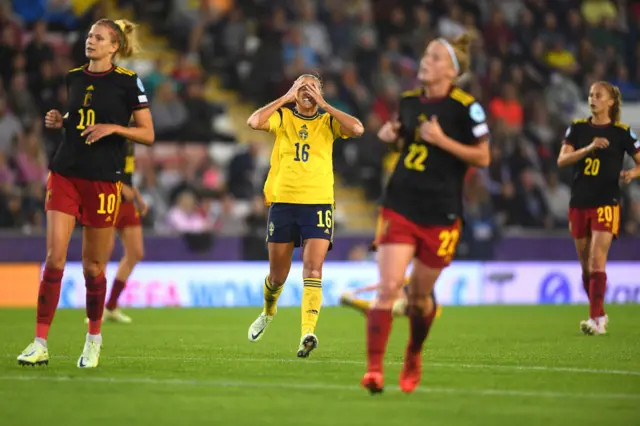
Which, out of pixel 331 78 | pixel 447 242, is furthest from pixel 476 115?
pixel 331 78

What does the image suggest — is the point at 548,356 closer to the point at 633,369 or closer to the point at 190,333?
the point at 633,369

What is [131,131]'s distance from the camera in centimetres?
938

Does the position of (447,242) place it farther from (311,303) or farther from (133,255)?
(133,255)

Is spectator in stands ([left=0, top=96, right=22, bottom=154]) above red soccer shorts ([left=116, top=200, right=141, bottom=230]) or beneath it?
above

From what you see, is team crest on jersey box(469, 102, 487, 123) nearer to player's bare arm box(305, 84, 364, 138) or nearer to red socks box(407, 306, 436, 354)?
red socks box(407, 306, 436, 354)

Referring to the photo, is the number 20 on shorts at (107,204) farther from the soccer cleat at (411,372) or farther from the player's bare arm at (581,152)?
the player's bare arm at (581,152)

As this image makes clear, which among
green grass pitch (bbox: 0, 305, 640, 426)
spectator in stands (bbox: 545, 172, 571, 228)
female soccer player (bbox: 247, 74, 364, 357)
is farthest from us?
spectator in stands (bbox: 545, 172, 571, 228)

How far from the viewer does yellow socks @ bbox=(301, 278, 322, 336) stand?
10.8 meters

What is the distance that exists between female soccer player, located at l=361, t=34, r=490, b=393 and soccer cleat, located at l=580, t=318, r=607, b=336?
596 centimetres

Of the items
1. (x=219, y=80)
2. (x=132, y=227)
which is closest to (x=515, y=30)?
(x=219, y=80)

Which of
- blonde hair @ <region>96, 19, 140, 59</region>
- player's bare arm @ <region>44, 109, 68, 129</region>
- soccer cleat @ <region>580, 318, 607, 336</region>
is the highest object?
blonde hair @ <region>96, 19, 140, 59</region>

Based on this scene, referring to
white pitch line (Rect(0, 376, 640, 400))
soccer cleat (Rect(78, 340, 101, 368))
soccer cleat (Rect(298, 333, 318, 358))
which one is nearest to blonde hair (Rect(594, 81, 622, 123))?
soccer cleat (Rect(298, 333, 318, 358))

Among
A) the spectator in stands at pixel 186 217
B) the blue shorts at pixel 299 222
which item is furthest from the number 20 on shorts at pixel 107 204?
the spectator in stands at pixel 186 217

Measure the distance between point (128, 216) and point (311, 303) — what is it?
201 inches
